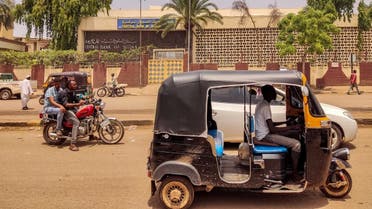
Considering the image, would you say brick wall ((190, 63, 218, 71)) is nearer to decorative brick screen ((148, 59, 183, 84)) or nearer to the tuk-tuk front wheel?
decorative brick screen ((148, 59, 183, 84))

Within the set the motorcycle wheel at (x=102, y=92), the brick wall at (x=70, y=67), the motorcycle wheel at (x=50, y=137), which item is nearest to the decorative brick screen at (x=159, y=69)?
the brick wall at (x=70, y=67)

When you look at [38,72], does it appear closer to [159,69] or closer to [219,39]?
[159,69]

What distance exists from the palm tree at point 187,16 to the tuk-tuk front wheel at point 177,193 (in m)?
44.0

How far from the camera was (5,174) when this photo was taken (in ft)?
25.1

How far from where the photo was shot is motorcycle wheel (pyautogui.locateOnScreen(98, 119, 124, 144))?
10.6m

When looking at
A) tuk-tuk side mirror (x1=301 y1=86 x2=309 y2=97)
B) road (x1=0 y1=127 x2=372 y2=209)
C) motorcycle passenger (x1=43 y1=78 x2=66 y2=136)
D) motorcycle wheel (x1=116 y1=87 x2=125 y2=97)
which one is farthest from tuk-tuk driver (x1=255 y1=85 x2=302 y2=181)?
motorcycle wheel (x1=116 y1=87 x2=125 y2=97)

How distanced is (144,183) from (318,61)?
4223 cm

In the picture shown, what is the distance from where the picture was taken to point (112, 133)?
10.6 metres

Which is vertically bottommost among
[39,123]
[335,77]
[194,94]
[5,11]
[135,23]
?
[39,123]

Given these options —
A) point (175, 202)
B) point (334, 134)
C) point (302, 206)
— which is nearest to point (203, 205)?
point (175, 202)

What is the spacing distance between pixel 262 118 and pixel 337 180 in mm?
1242

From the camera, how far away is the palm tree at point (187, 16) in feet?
161

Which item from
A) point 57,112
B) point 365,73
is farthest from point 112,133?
point 365,73

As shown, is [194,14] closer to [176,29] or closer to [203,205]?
[176,29]
